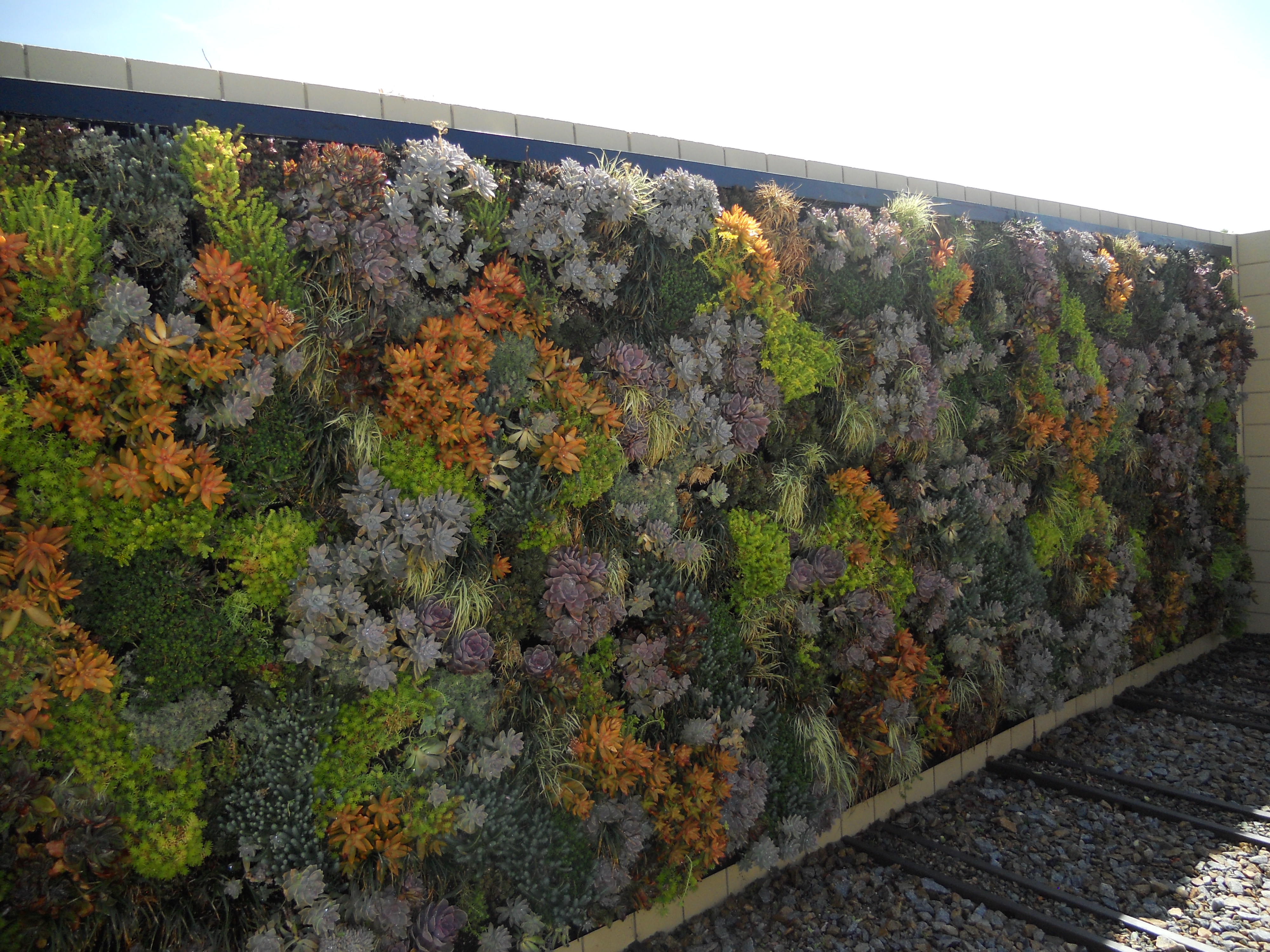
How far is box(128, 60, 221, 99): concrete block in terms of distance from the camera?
2.06 m

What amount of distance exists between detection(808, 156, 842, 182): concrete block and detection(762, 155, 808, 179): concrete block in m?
0.03

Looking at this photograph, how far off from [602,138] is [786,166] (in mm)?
934

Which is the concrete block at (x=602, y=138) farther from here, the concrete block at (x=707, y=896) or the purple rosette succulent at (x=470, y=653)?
the concrete block at (x=707, y=896)

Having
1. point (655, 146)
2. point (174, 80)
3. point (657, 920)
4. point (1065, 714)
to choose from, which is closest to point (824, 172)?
point (655, 146)

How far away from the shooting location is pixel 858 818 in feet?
11.9

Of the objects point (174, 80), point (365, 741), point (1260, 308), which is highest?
point (1260, 308)

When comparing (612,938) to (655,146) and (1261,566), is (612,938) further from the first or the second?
(1261,566)

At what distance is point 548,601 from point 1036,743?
3.39 m

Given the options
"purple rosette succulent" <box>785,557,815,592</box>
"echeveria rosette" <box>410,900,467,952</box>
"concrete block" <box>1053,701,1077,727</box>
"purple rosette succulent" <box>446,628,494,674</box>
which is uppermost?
"purple rosette succulent" <box>785,557,815,592</box>

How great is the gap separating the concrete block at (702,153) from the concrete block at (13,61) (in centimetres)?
204

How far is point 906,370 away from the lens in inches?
143

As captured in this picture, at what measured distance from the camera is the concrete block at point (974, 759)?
13.5ft

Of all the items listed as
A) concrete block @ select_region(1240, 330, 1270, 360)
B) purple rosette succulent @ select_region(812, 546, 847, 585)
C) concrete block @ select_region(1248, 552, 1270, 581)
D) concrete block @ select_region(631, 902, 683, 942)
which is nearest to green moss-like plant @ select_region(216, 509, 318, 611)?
concrete block @ select_region(631, 902, 683, 942)

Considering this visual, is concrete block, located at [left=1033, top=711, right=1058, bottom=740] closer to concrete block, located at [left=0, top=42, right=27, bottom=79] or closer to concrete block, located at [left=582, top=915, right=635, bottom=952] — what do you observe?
concrete block, located at [left=582, top=915, right=635, bottom=952]
